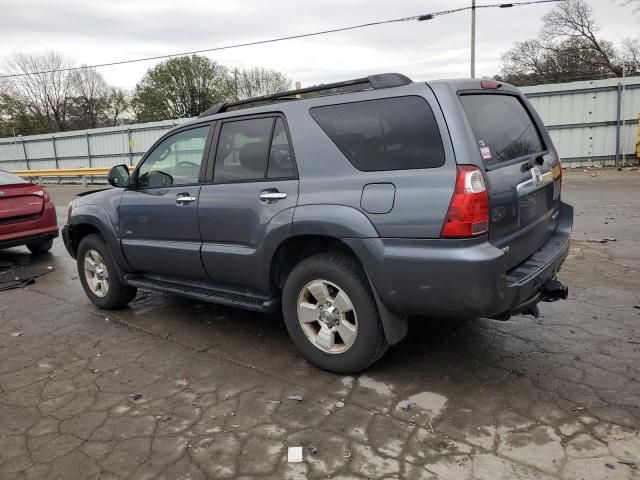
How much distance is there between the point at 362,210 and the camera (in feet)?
10.1

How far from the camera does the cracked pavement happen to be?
2.56m

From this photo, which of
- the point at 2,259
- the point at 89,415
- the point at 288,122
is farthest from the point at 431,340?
the point at 2,259

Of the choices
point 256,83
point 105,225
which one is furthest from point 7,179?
point 256,83

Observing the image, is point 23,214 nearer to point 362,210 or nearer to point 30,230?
point 30,230

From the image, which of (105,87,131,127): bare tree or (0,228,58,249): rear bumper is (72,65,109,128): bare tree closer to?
(105,87,131,127): bare tree

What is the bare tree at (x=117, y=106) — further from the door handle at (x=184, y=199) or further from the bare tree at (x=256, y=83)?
the door handle at (x=184, y=199)

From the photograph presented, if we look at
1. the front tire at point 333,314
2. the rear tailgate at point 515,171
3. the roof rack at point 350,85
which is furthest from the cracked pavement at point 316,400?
the roof rack at point 350,85

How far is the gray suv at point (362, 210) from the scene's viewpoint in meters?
2.87

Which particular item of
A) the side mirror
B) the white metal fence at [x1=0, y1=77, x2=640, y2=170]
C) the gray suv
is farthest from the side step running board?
the white metal fence at [x1=0, y1=77, x2=640, y2=170]

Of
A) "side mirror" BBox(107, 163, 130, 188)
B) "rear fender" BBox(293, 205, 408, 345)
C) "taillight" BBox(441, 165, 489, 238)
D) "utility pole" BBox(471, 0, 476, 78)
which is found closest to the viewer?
"taillight" BBox(441, 165, 489, 238)

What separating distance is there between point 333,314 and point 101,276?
286 centimetres

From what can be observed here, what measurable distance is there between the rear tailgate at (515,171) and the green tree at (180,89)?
4601 centimetres

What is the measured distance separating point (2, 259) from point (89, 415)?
20.5 ft

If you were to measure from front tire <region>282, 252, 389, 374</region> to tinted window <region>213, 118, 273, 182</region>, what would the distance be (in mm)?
822
